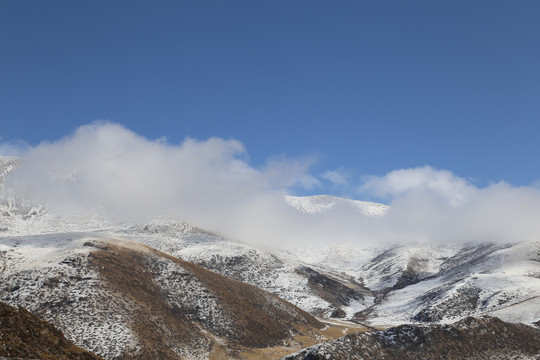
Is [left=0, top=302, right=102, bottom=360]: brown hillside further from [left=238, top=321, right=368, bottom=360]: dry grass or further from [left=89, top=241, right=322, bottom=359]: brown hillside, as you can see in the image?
[left=238, top=321, right=368, bottom=360]: dry grass

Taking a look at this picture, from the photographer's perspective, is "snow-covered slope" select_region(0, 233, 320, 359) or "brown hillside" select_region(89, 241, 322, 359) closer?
"snow-covered slope" select_region(0, 233, 320, 359)

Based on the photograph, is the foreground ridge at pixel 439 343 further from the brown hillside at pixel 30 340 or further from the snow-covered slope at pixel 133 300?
the snow-covered slope at pixel 133 300

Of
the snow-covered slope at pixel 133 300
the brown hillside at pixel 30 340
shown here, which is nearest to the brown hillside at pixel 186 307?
the snow-covered slope at pixel 133 300

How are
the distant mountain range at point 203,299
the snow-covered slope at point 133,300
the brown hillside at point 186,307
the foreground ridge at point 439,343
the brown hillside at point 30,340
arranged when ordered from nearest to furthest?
the brown hillside at point 30,340
the foreground ridge at point 439,343
the snow-covered slope at point 133,300
the distant mountain range at point 203,299
the brown hillside at point 186,307

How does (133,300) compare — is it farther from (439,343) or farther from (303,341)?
(439,343)

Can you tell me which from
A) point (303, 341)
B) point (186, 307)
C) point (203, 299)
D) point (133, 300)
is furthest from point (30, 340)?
point (303, 341)

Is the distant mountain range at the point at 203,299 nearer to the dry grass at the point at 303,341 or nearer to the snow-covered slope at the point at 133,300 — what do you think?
the snow-covered slope at the point at 133,300

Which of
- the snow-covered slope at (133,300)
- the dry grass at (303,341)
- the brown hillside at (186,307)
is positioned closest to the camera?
the snow-covered slope at (133,300)

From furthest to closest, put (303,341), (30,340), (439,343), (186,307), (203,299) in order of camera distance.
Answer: (203,299), (303,341), (186,307), (439,343), (30,340)

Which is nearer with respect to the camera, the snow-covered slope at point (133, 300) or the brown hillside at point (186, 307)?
the snow-covered slope at point (133, 300)

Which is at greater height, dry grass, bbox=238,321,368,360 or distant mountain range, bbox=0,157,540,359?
distant mountain range, bbox=0,157,540,359

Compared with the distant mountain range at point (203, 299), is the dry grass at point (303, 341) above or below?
below

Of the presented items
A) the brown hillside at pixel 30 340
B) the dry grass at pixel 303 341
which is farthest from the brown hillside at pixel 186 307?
the brown hillside at pixel 30 340

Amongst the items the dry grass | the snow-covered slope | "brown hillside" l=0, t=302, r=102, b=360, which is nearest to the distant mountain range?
the snow-covered slope
